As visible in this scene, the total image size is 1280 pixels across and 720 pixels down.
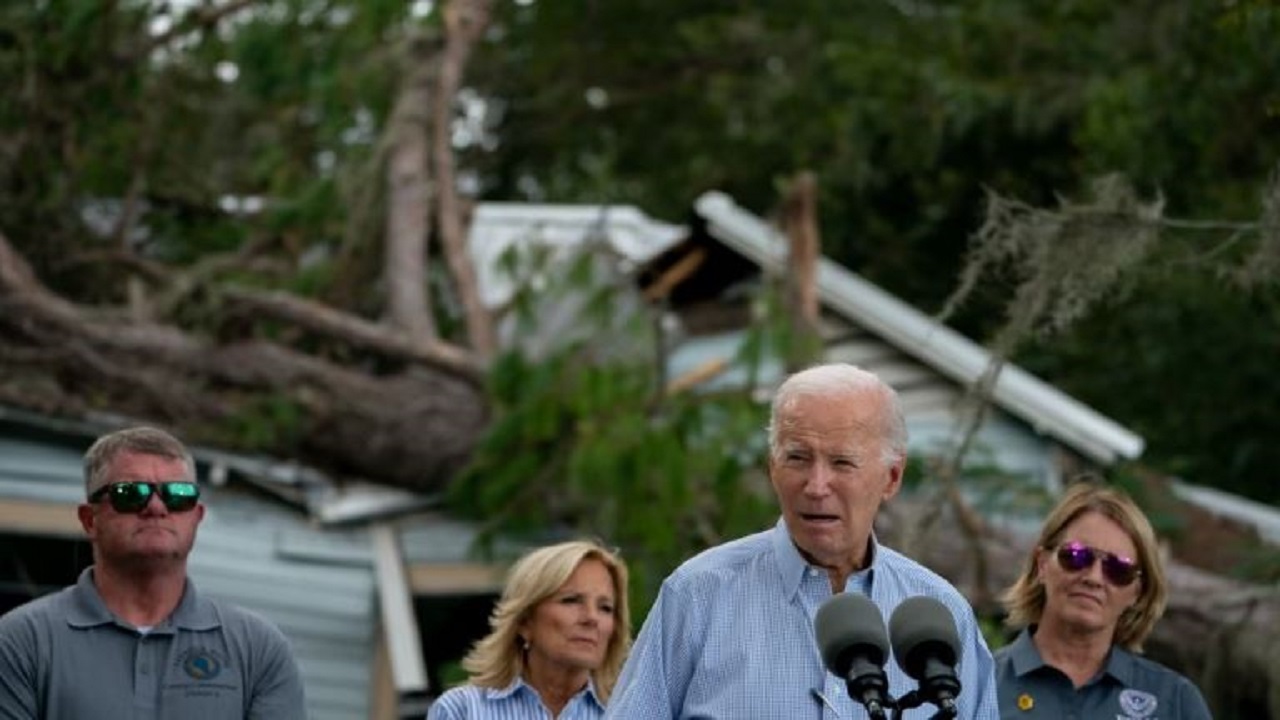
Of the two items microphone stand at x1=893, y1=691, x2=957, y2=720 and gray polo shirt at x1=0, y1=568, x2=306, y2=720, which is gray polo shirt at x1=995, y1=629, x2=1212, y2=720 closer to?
gray polo shirt at x1=0, y1=568, x2=306, y2=720

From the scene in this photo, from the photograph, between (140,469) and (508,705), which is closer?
(140,469)

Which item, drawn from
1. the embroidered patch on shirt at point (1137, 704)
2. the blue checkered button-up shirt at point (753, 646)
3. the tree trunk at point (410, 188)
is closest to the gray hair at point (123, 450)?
the blue checkered button-up shirt at point (753, 646)

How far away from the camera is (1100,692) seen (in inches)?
270

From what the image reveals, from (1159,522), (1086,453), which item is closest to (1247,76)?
(1086,453)

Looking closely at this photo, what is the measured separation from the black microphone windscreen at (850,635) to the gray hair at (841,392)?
55 centimetres

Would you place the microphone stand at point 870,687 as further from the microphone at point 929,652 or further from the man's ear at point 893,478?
the man's ear at point 893,478

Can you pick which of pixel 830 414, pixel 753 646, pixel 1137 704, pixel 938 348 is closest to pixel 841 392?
pixel 830 414

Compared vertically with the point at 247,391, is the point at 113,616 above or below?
below

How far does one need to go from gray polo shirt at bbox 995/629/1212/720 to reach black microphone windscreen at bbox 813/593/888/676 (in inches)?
91.9

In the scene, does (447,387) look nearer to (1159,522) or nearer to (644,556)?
(644,556)

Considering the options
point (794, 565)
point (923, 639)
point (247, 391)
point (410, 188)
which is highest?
point (410, 188)

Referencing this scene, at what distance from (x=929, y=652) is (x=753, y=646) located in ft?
1.68

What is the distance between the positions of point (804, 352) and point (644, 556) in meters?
1.42

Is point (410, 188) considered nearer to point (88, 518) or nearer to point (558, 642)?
point (558, 642)
